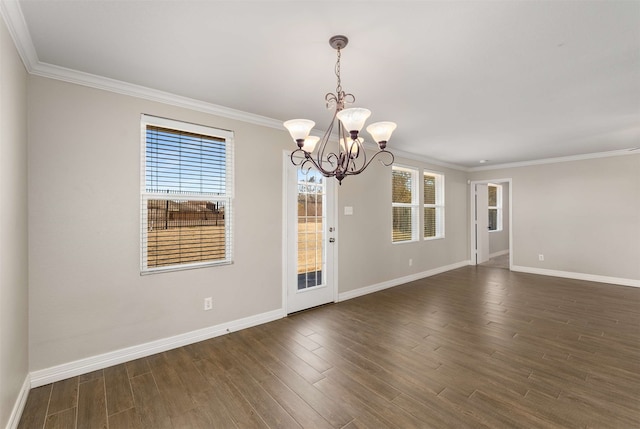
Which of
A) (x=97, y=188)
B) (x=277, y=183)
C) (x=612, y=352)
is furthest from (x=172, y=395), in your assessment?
(x=612, y=352)

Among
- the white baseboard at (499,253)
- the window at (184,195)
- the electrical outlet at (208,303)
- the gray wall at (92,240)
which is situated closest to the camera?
the gray wall at (92,240)

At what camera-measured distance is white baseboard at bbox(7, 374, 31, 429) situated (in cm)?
171

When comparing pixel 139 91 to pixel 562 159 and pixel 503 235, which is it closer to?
pixel 562 159

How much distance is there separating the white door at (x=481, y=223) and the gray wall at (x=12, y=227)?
781 centimetres

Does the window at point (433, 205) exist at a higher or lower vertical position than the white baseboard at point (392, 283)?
higher

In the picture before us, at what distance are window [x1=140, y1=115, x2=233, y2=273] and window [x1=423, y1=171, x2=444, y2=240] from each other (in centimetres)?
423

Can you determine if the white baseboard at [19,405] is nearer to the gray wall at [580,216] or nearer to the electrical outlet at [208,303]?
the electrical outlet at [208,303]

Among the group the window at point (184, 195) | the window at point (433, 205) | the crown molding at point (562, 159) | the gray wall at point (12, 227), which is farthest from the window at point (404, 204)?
the gray wall at point (12, 227)

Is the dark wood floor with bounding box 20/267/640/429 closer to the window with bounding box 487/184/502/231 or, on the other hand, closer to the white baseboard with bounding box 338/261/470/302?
the white baseboard with bounding box 338/261/470/302

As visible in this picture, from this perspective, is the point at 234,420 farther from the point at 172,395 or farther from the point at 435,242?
the point at 435,242

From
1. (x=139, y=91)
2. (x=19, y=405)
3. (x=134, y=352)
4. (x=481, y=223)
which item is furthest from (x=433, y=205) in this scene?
(x=19, y=405)

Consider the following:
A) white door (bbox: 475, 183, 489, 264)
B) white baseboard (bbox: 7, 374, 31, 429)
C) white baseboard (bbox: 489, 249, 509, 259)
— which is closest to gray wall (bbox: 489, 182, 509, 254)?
white baseboard (bbox: 489, 249, 509, 259)

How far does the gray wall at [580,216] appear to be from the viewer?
16.5 ft

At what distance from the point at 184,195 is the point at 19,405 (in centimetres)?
187
